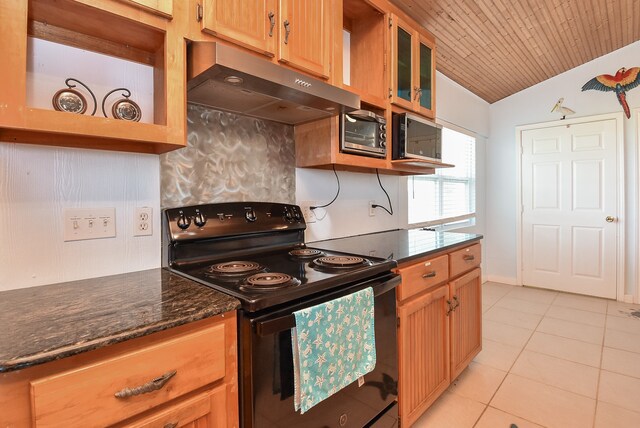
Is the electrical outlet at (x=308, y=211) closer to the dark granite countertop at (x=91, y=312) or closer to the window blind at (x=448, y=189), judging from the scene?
the dark granite countertop at (x=91, y=312)

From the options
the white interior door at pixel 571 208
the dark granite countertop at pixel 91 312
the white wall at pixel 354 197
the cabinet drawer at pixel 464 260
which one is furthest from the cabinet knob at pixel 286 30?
the white interior door at pixel 571 208

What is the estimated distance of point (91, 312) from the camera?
864 mm

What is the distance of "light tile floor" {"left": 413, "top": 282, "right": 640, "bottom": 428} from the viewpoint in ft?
6.01

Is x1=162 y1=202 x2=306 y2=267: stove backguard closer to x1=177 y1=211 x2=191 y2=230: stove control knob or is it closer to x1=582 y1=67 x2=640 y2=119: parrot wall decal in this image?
x1=177 y1=211 x2=191 y2=230: stove control knob

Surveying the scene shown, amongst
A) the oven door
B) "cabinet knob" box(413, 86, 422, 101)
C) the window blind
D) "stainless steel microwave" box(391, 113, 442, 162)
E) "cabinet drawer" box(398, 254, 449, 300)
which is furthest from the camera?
the window blind

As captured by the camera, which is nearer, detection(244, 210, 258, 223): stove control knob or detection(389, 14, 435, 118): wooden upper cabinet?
detection(244, 210, 258, 223): stove control knob

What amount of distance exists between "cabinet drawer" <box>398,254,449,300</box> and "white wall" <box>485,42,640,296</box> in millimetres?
3258

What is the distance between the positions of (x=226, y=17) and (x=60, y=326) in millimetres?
1146

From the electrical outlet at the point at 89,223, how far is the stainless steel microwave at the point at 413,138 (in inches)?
64.7

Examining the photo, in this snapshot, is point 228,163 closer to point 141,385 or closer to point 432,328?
point 141,385

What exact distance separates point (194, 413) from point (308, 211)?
1.34 m

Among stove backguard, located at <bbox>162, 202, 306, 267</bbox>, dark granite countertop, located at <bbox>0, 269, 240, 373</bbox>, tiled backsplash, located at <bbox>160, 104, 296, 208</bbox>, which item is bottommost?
dark granite countertop, located at <bbox>0, 269, 240, 373</bbox>

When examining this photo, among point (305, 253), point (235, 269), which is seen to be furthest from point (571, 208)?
point (235, 269)

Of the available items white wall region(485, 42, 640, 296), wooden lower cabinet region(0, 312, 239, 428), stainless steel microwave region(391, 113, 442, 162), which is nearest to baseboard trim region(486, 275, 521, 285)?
white wall region(485, 42, 640, 296)
